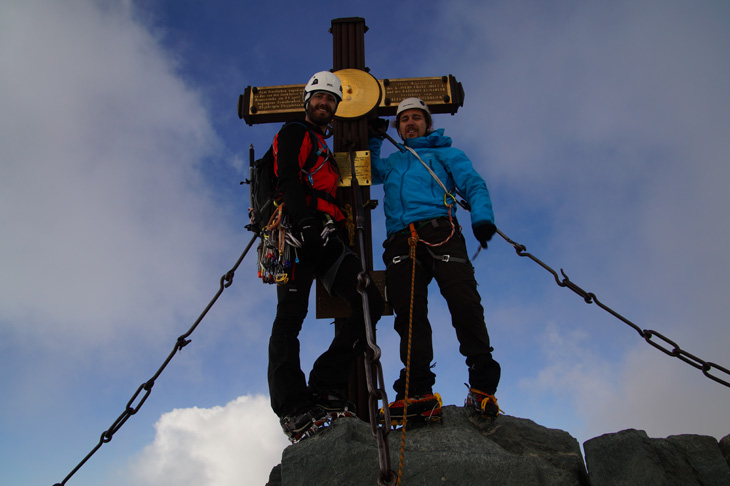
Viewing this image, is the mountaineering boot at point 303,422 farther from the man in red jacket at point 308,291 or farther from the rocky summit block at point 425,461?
the rocky summit block at point 425,461

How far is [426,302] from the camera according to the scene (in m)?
4.87

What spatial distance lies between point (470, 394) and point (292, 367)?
141 centimetres

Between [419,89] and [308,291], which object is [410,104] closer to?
[419,89]

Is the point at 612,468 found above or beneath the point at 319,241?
beneath

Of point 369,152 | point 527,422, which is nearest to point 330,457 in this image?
point 527,422

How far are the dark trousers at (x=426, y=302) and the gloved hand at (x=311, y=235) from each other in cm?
74

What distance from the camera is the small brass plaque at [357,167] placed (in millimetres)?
5770

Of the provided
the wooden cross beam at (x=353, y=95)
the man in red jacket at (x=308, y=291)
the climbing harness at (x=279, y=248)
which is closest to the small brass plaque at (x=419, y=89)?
the wooden cross beam at (x=353, y=95)

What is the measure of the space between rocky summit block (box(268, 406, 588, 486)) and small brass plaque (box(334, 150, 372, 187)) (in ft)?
8.20

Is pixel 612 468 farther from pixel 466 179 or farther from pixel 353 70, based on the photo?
pixel 353 70

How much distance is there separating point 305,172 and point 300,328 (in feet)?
4.30

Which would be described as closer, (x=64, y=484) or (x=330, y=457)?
(x=330, y=457)

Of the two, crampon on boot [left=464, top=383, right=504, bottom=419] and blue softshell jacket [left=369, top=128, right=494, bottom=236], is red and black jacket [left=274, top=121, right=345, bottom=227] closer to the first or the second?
blue softshell jacket [left=369, top=128, right=494, bottom=236]

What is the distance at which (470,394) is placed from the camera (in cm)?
458
